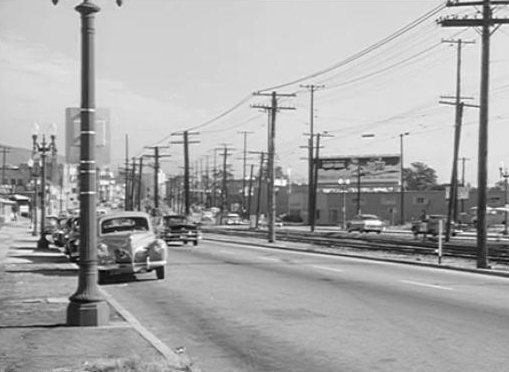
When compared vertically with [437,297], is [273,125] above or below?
above

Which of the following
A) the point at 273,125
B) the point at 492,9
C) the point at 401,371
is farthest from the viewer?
the point at 273,125

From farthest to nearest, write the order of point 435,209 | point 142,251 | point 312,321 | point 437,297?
1. point 435,209
2. point 142,251
3. point 437,297
4. point 312,321

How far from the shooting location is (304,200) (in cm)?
13175

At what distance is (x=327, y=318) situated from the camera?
14211 millimetres

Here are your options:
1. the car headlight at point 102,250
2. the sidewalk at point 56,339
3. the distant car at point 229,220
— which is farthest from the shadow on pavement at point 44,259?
the distant car at point 229,220

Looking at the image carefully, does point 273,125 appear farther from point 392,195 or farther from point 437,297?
point 392,195

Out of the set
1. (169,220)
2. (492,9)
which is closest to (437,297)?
(492,9)

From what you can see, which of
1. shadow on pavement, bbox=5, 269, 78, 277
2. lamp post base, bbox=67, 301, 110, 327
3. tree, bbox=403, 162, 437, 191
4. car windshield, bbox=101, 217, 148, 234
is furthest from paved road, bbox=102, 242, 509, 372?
tree, bbox=403, 162, 437, 191

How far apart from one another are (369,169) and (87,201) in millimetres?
122548

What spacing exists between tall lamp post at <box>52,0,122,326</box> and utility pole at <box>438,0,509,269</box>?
59.2 feet

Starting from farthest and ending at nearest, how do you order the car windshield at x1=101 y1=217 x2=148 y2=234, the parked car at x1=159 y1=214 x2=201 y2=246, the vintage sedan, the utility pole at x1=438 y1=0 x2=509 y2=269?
1. the parked car at x1=159 y1=214 x2=201 y2=246
2. the utility pole at x1=438 y1=0 x2=509 y2=269
3. the car windshield at x1=101 y1=217 x2=148 y2=234
4. the vintage sedan

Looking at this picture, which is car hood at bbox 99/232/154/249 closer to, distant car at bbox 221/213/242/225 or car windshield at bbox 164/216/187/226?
car windshield at bbox 164/216/187/226

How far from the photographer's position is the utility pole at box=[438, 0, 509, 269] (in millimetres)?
27906

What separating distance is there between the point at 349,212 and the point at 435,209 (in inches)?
501
